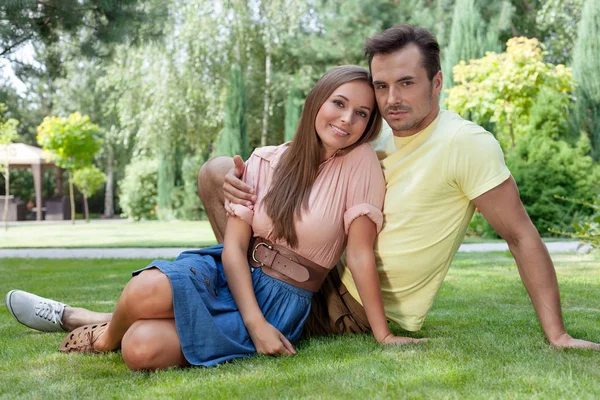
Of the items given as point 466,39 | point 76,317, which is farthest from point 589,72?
point 76,317

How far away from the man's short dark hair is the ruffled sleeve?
0.40m

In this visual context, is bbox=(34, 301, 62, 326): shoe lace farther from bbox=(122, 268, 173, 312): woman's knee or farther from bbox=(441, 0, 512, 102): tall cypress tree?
bbox=(441, 0, 512, 102): tall cypress tree

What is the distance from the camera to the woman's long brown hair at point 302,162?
8.60ft

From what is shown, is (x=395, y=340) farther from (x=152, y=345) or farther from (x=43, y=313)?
(x=43, y=313)

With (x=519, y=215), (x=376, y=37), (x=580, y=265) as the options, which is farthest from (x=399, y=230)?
(x=580, y=265)

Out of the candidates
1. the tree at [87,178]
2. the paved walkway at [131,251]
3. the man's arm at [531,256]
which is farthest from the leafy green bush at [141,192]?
the man's arm at [531,256]

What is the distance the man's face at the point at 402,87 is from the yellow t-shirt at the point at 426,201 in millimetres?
101

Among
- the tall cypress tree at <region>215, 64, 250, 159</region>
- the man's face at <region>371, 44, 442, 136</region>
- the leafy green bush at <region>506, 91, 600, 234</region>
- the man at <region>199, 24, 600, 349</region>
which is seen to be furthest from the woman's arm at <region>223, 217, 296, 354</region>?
the tall cypress tree at <region>215, 64, 250, 159</region>

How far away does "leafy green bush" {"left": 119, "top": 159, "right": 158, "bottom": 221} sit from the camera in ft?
70.4

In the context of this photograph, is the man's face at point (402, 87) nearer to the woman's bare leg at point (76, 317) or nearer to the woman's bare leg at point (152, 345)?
the woman's bare leg at point (152, 345)

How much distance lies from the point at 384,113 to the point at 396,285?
72 centimetres

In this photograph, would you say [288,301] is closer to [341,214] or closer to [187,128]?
[341,214]

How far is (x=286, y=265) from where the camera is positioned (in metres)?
2.69

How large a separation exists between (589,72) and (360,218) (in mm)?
13274
